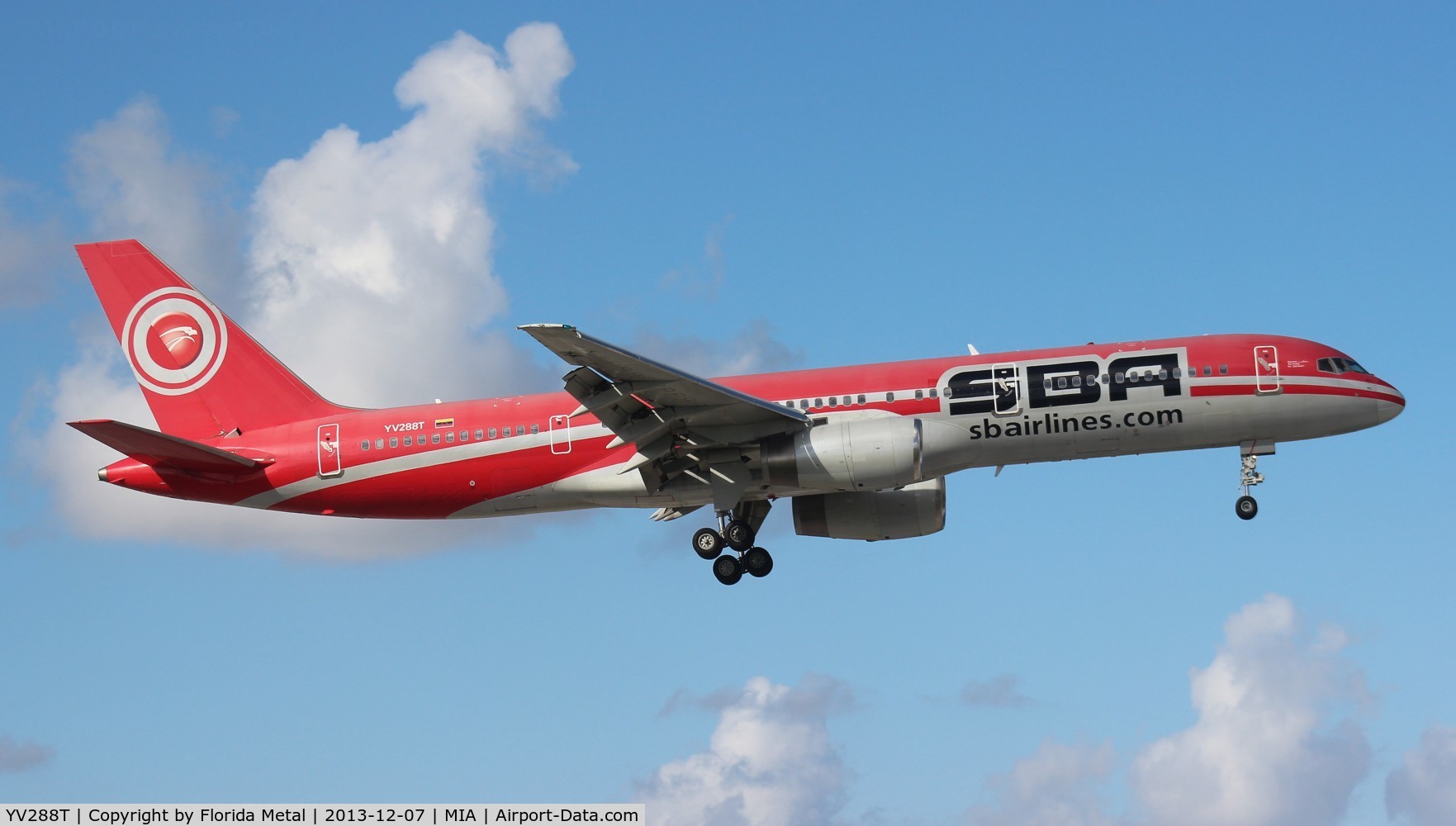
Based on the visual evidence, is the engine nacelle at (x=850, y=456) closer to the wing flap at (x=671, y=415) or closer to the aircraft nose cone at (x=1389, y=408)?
the wing flap at (x=671, y=415)

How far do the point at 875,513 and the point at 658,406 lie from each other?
8.15m

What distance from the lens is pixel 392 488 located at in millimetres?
42594

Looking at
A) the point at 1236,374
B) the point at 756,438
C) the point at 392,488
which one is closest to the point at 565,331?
the point at 756,438

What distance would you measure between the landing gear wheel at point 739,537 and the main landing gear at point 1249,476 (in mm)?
12377

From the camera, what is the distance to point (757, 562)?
43094 millimetres

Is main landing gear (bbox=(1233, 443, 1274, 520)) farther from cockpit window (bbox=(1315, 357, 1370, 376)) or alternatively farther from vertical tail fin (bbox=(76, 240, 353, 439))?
vertical tail fin (bbox=(76, 240, 353, 439))

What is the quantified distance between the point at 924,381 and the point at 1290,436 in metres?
9.18

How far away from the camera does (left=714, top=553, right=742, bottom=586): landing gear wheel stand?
43094 mm

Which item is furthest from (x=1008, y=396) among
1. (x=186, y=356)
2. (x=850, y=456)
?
(x=186, y=356)

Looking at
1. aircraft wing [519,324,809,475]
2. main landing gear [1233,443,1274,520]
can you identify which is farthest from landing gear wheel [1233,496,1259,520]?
aircraft wing [519,324,809,475]

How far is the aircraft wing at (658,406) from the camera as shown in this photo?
37.8 metres

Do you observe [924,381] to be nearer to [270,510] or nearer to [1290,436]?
[1290,436]

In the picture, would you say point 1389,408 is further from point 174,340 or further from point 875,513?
point 174,340

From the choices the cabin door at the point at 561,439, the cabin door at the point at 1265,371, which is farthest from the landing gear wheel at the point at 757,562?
the cabin door at the point at 1265,371
